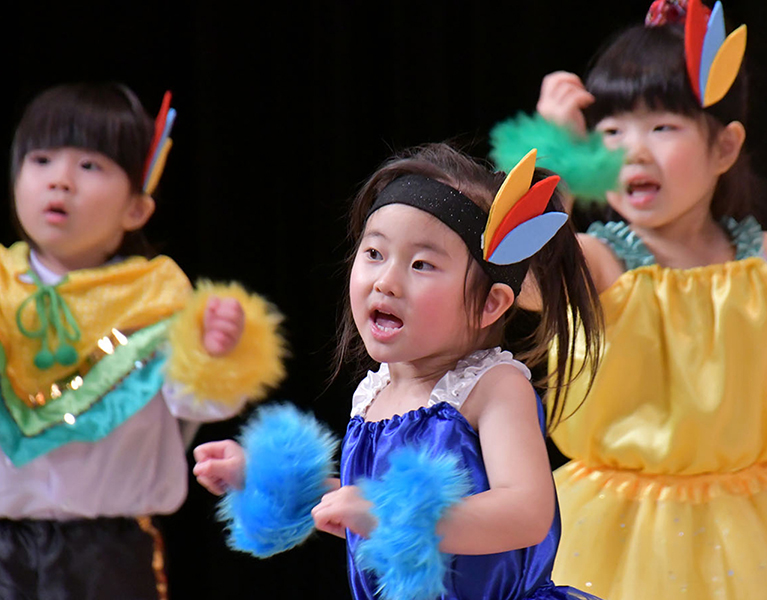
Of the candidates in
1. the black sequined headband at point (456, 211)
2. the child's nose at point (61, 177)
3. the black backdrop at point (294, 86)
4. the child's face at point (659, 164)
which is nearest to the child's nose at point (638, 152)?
the child's face at point (659, 164)

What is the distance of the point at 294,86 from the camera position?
274cm

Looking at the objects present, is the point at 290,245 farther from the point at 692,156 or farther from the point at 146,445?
the point at 692,156

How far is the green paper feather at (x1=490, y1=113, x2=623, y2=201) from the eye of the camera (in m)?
1.70

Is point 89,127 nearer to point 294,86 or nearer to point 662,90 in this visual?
point 294,86

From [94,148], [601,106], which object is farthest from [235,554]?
[601,106]

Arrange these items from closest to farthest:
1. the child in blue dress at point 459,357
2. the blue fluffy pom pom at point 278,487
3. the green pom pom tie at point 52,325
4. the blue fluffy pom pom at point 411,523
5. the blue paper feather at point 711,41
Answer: the blue fluffy pom pom at point 411,523 → the child in blue dress at point 459,357 → the blue fluffy pom pom at point 278,487 → the blue paper feather at point 711,41 → the green pom pom tie at point 52,325

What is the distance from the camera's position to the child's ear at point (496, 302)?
1307 millimetres

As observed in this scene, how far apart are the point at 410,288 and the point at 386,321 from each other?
0.05 meters

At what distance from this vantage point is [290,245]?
279 centimetres

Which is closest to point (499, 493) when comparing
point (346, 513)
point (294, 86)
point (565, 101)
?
point (346, 513)

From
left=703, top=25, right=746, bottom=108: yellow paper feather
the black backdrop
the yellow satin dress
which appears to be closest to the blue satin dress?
the yellow satin dress

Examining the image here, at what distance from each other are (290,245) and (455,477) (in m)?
1.72

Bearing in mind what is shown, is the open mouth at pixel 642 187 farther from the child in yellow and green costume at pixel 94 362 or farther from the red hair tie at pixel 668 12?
the child in yellow and green costume at pixel 94 362

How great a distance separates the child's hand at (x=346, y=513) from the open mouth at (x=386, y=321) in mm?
218
